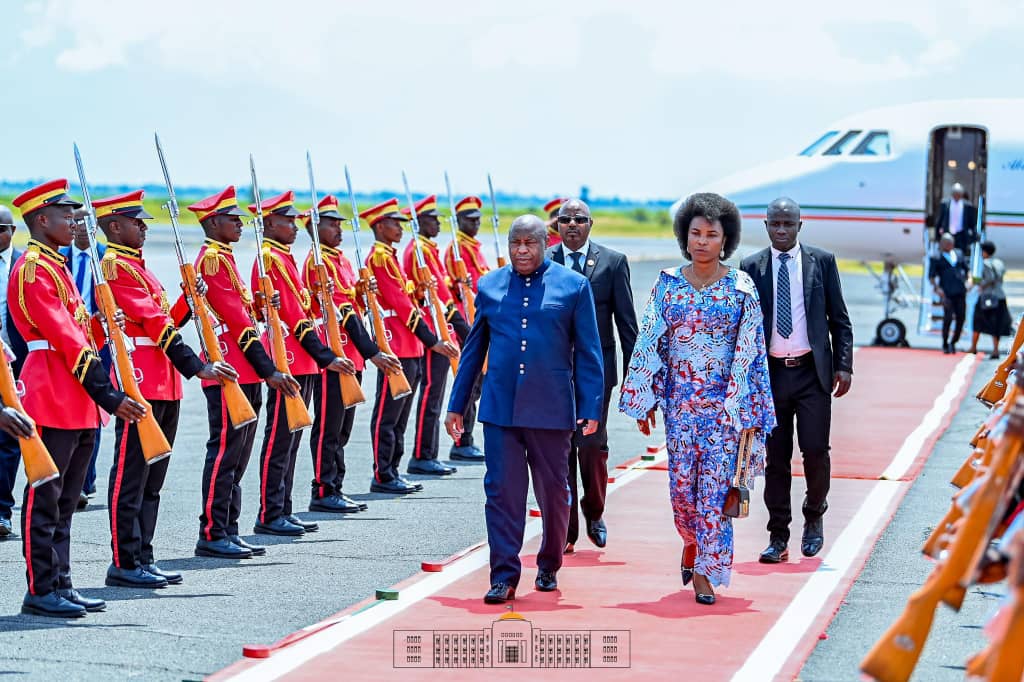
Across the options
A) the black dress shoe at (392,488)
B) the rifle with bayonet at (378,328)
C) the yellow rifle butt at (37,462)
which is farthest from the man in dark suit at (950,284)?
the yellow rifle butt at (37,462)

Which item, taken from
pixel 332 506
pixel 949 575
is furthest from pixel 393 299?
pixel 949 575

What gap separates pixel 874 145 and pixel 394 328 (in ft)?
42.5

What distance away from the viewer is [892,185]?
73.3ft

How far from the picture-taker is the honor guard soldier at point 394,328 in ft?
35.7

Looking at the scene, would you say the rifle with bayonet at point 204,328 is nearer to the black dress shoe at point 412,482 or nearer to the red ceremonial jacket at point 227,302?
the red ceremonial jacket at point 227,302

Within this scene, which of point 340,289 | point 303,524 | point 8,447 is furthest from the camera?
point 340,289

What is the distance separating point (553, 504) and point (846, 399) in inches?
346

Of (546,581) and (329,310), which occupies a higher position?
(329,310)

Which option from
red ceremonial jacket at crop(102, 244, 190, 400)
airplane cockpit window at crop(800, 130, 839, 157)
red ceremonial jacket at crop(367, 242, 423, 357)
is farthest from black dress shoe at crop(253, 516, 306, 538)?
airplane cockpit window at crop(800, 130, 839, 157)

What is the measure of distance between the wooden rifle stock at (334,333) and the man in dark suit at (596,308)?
1666mm

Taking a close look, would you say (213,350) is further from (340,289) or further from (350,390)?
(340,289)

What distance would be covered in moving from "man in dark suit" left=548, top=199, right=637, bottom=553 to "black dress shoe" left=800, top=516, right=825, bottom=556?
3.38 ft

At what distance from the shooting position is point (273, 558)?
27.9ft

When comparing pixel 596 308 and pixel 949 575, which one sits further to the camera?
pixel 596 308
